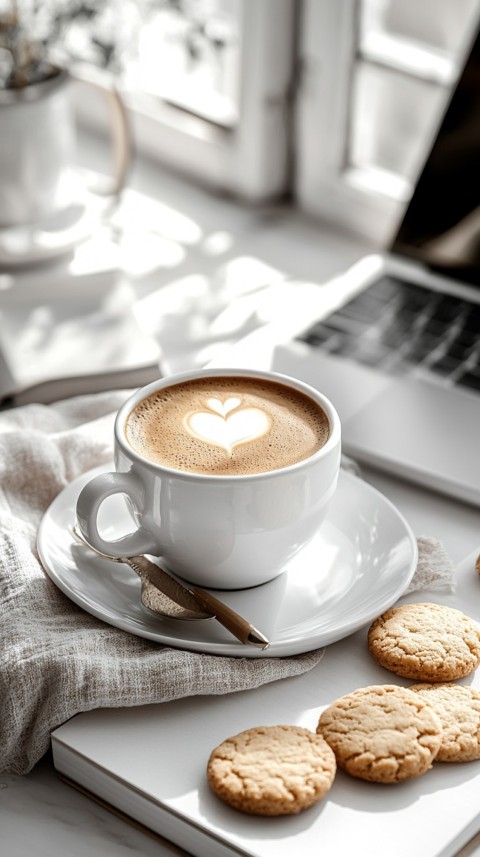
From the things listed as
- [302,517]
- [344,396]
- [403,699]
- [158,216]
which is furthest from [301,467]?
[158,216]

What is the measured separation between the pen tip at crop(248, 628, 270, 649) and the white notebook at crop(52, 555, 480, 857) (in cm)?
3

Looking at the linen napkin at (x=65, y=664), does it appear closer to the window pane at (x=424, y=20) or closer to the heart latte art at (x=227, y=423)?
the heart latte art at (x=227, y=423)

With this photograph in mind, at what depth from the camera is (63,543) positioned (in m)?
0.71

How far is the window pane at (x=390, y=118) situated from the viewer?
120 centimetres

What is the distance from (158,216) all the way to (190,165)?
0.37 feet

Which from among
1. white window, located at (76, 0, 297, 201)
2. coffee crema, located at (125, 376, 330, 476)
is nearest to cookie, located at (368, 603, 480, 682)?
coffee crema, located at (125, 376, 330, 476)

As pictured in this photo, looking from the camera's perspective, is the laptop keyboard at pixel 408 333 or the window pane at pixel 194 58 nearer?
the laptop keyboard at pixel 408 333

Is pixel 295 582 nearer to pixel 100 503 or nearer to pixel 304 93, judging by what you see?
pixel 100 503

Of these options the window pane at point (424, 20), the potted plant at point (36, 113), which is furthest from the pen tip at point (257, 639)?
the window pane at point (424, 20)

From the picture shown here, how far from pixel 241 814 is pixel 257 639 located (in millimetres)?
102

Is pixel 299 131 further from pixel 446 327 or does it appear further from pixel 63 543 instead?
pixel 63 543

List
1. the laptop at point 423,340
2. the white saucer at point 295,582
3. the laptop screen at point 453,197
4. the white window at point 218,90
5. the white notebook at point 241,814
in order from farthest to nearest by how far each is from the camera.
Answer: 1. the white window at point 218,90
2. the laptop screen at point 453,197
3. the laptop at point 423,340
4. the white saucer at point 295,582
5. the white notebook at point 241,814

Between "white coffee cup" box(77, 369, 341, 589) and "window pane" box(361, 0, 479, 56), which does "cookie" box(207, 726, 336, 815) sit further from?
"window pane" box(361, 0, 479, 56)

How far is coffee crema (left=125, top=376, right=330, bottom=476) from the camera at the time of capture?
652 mm
